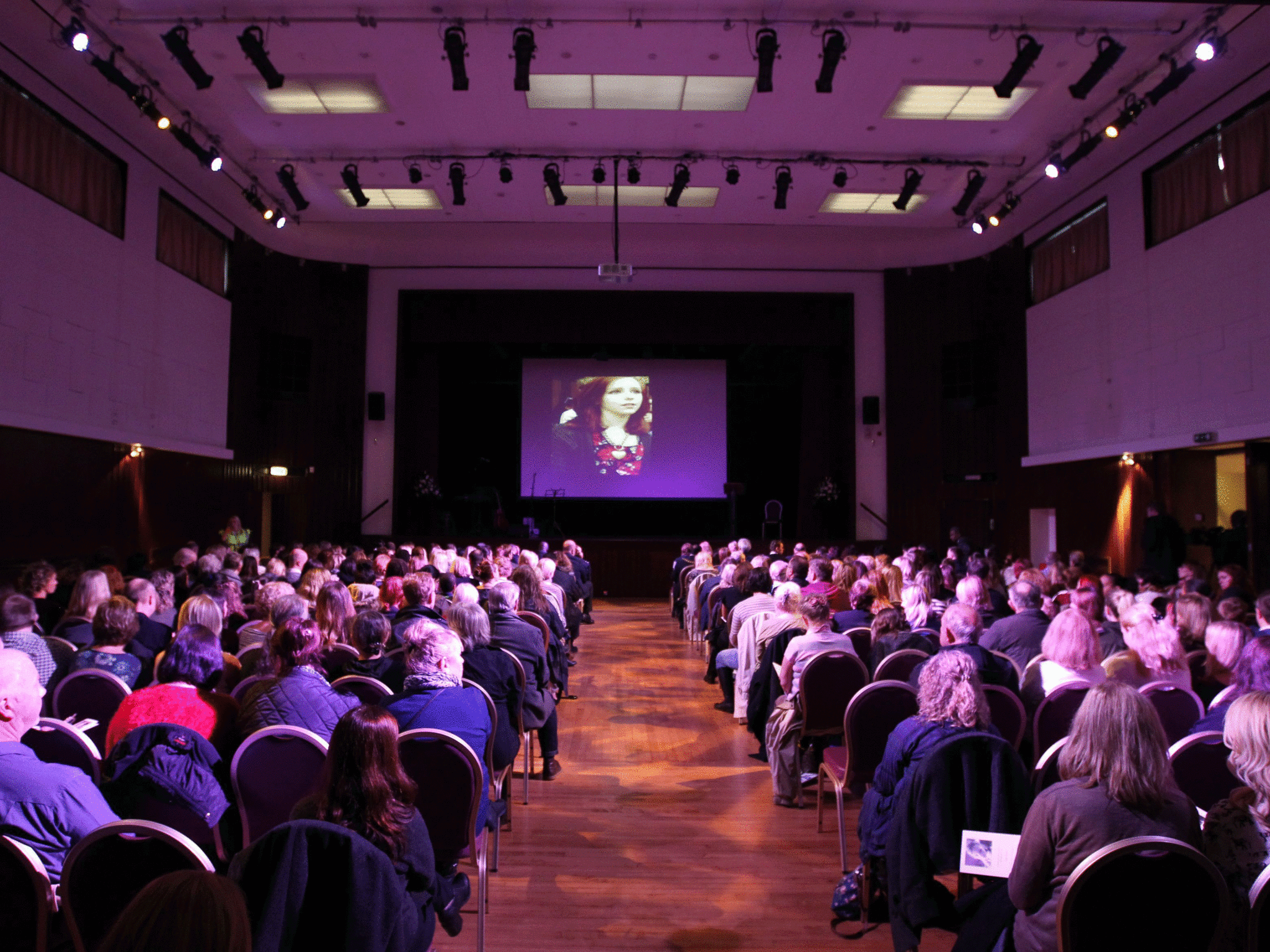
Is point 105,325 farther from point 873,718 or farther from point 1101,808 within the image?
point 1101,808

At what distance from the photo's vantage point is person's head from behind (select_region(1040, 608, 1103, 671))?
13.0 feet

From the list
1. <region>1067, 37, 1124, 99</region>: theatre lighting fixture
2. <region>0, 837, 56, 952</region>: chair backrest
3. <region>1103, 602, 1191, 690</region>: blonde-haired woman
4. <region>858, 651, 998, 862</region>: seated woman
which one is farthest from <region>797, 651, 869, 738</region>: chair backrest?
<region>1067, 37, 1124, 99</region>: theatre lighting fixture

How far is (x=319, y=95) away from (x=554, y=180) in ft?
11.2

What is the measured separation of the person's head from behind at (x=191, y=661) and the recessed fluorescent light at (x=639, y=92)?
904 cm

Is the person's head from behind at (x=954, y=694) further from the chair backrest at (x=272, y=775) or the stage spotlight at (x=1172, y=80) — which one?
the stage spotlight at (x=1172, y=80)

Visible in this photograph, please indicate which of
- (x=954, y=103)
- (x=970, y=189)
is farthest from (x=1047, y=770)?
(x=970, y=189)

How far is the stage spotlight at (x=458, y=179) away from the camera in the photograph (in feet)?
42.0

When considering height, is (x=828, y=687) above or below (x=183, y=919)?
below

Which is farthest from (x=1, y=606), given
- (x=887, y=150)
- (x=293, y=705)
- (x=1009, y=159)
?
(x=1009, y=159)

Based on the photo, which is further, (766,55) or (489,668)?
(766,55)

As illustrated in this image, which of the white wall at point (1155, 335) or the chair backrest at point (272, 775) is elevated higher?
the white wall at point (1155, 335)

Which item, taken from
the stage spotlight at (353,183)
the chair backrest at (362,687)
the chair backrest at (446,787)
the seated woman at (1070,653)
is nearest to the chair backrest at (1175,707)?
the seated woman at (1070,653)

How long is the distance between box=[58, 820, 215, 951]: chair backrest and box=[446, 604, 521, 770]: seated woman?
232 centimetres

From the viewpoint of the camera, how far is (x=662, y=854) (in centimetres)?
421
